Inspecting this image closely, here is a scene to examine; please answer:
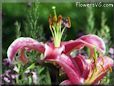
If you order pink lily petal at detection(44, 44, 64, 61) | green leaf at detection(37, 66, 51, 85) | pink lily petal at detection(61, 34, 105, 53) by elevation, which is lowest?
green leaf at detection(37, 66, 51, 85)

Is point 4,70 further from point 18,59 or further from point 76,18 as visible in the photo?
point 76,18

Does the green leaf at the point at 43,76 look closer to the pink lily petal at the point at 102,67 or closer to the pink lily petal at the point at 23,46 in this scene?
the pink lily petal at the point at 23,46

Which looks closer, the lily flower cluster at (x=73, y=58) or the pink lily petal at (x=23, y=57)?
the lily flower cluster at (x=73, y=58)

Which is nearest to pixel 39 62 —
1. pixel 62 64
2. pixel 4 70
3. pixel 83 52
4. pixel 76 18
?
pixel 62 64

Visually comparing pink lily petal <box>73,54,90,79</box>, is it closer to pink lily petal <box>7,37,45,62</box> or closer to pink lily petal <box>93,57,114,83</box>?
pink lily petal <box>93,57,114,83</box>

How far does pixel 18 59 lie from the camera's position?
238 cm

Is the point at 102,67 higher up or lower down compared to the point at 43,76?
higher up

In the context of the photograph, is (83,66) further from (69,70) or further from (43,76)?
(43,76)

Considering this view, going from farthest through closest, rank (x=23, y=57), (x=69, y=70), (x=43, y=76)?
(x=43, y=76) → (x=23, y=57) → (x=69, y=70)

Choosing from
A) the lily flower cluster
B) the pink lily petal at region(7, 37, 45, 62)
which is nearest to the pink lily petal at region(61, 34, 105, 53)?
the lily flower cluster

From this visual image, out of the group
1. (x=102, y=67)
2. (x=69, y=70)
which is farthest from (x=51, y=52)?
(x=102, y=67)

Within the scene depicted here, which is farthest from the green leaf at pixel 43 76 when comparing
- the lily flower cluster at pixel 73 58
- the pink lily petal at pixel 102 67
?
the pink lily petal at pixel 102 67

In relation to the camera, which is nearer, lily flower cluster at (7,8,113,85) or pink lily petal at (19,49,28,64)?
lily flower cluster at (7,8,113,85)

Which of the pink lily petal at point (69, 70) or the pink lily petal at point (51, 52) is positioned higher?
the pink lily petal at point (51, 52)
